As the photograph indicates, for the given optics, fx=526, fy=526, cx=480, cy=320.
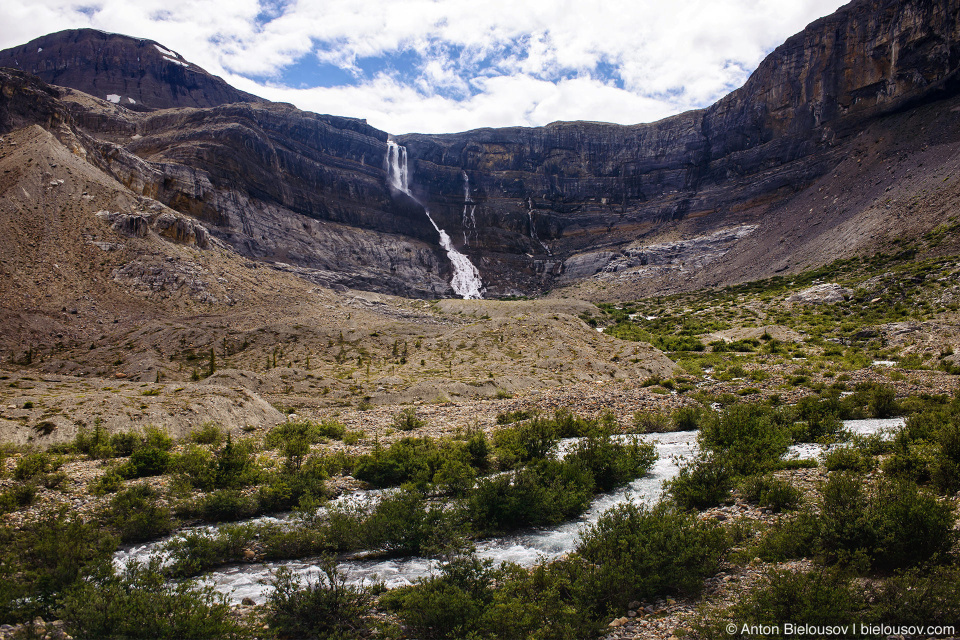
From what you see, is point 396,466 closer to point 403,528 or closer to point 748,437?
point 403,528

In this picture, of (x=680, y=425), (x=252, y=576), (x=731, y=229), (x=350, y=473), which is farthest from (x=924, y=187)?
(x=252, y=576)

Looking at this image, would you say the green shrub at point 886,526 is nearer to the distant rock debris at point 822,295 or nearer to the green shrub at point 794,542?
the green shrub at point 794,542

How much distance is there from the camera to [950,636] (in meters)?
5.34

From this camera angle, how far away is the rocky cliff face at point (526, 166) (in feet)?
226

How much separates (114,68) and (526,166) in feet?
364

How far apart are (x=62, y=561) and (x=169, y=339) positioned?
29473mm

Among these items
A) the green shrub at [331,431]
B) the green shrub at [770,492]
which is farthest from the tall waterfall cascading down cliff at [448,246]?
the green shrub at [770,492]

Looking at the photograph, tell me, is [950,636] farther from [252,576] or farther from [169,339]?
[169,339]

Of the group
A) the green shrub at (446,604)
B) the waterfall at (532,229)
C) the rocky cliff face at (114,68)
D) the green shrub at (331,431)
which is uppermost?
the rocky cliff face at (114,68)

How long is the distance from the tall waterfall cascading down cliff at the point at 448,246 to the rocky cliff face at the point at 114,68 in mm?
68950

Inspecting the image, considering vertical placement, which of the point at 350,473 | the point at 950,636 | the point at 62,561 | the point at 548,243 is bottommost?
the point at 350,473

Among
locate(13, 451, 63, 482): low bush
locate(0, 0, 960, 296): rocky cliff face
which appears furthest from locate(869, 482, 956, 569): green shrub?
locate(0, 0, 960, 296): rocky cliff face

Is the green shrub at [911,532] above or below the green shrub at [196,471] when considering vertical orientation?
above

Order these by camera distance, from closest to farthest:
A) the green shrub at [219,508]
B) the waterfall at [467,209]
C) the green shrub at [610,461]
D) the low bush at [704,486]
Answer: the low bush at [704,486]
the green shrub at [219,508]
the green shrub at [610,461]
the waterfall at [467,209]
